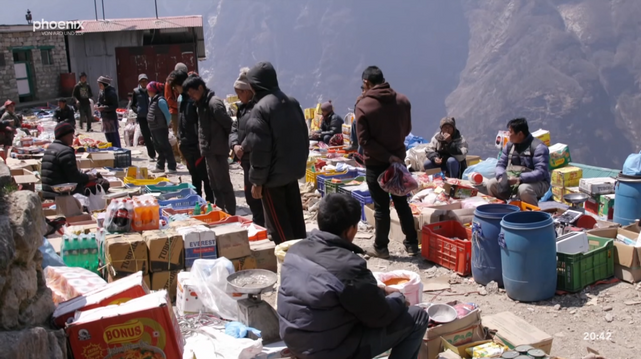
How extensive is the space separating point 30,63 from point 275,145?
75.9 ft

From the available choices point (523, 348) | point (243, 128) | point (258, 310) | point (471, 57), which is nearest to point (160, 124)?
point (243, 128)

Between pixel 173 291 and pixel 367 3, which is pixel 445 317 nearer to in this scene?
pixel 173 291

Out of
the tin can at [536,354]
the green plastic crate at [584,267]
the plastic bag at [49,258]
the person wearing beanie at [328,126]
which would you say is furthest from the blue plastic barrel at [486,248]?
the person wearing beanie at [328,126]

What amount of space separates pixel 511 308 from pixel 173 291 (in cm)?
292

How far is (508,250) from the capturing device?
535 centimetres

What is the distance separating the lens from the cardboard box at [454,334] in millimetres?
4164

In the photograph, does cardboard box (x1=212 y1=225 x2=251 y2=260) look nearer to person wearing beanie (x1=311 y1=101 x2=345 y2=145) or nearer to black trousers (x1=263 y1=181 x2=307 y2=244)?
black trousers (x1=263 y1=181 x2=307 y2=244)

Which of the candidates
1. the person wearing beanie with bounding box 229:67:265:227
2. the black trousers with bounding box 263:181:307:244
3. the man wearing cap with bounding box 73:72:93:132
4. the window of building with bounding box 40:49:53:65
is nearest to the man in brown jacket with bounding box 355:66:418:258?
the black trousers with bounding box 263:181:307:244

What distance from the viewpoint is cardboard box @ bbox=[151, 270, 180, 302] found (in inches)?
209

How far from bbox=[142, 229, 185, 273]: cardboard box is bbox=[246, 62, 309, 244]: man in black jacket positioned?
0.91m

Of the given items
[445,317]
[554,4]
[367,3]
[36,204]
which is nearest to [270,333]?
[445,317]

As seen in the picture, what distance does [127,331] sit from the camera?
354cm

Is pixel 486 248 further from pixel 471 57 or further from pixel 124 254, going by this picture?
pixel 471 57

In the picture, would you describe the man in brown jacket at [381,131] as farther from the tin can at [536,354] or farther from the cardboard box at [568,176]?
the cardboard box at [568,176]
